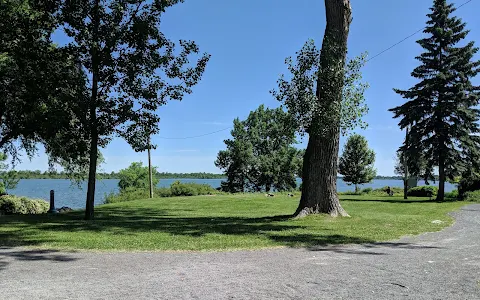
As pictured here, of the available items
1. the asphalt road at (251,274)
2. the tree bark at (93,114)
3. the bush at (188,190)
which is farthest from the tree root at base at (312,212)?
the bush at (188,190)

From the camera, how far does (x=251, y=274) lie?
587 centimetres

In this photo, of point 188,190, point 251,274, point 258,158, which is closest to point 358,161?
point 258,158

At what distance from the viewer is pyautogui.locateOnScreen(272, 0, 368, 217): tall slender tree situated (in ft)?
42.3

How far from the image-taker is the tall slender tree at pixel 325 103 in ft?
42.3

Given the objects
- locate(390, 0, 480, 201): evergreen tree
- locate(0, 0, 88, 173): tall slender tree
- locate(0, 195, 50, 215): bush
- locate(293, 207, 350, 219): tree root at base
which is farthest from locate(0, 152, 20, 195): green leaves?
locate(390, 0, 480, 201): evergreen tree

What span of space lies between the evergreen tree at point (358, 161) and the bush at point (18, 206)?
140 feet

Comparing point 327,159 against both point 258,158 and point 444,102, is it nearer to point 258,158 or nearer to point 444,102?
point 444,102

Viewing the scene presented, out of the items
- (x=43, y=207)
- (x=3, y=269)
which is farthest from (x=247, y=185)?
(x=3, y=269)

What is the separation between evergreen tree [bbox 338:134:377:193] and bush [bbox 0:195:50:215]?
42.7 meters

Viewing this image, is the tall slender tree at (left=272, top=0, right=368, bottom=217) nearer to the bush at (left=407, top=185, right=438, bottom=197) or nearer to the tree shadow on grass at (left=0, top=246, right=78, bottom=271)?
the tree shadow on grass at (left=0, top=246, right=78, bottom=271)

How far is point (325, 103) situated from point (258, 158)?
4994 cm

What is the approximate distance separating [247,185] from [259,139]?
314 inches

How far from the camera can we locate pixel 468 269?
6.15 meters

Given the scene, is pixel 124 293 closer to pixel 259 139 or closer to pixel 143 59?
pixel 143 59
